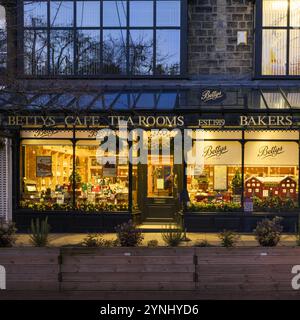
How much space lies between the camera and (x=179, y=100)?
1538cm

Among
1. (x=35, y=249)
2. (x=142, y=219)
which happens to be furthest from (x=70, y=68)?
(x=35, y=249)

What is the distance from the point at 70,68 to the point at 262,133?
242 inches

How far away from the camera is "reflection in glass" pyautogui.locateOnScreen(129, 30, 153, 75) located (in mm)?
16219

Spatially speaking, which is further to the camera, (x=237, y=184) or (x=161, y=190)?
(x=161, y=190)

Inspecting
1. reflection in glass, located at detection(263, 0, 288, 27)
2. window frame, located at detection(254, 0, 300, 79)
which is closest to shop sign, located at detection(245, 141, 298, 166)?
window frame, located at detection(254, 0, 300, 79)

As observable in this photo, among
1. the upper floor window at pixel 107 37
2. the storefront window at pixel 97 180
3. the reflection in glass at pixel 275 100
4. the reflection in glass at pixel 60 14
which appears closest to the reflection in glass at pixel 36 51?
the upper floor window at pixel 107 37

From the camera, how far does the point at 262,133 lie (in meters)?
15.9

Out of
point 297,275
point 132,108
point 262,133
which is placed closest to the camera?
point 297,275

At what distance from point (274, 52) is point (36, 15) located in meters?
7.41

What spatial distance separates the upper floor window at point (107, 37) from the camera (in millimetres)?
16219

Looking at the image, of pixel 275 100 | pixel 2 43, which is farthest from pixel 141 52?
pixel 2 43

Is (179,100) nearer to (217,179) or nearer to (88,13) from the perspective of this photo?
(217,179)

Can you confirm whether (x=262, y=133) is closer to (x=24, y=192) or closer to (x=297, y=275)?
(x=24, y=192)

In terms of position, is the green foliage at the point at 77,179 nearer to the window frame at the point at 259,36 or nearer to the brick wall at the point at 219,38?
the brick wall at the point at 219,38
